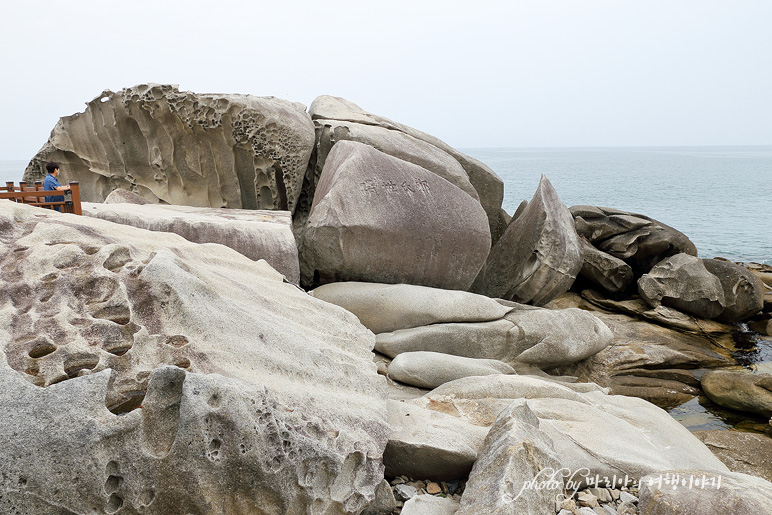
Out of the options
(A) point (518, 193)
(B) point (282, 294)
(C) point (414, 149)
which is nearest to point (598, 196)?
(A) point (518, 193)

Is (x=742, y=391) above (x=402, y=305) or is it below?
below

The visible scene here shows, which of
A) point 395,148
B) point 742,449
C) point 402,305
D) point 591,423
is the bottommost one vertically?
point 742,449

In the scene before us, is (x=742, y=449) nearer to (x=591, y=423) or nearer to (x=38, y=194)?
(x=591, y=423)

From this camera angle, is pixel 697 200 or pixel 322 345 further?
pixel 697 200

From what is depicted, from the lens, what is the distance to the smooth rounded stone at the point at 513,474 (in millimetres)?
2174

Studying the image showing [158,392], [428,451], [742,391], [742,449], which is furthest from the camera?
[742,391]

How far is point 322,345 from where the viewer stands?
2885 mm

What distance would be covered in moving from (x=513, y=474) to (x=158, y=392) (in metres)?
1.33

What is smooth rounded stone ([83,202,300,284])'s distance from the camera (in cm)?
461

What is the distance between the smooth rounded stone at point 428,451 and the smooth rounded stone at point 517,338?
202 cm

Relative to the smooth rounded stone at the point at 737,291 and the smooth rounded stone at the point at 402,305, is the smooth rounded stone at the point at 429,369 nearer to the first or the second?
the smooth rounded stone at the point at 402,305

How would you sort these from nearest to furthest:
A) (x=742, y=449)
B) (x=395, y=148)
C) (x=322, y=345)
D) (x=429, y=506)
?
(x=429, y=506) < (x=322, y=345) < (x=742, y=449) < (x=395, y=148)

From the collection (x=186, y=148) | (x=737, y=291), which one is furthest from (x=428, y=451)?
(x=737, y=291)

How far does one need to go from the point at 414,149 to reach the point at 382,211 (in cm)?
160
